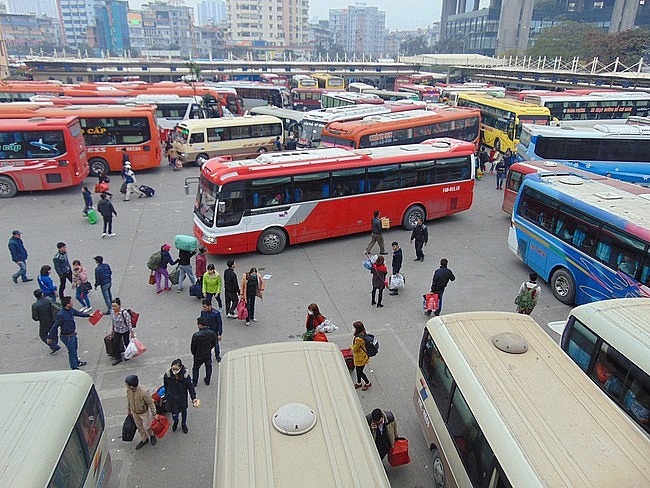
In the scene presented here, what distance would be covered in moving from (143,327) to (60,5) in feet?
649

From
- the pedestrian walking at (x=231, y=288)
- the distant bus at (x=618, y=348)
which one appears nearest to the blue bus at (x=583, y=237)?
the distant bus at (x=618, y=348)

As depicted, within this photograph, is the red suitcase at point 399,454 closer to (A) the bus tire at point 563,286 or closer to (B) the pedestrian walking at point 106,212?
(A) the bus tire at point 563,286

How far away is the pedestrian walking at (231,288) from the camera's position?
920 centimetres

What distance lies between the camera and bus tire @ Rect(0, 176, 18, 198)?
1733 cm

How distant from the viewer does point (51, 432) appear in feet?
13.9

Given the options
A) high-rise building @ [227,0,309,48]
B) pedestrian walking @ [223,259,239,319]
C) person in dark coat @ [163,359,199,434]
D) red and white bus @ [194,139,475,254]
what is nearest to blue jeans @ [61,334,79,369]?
person in dark coat @ [163,359,199,434]

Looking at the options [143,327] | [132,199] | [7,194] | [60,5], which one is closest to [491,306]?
[143,327]

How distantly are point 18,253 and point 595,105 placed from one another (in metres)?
32.7

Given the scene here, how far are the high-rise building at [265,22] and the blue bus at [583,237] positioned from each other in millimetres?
139437

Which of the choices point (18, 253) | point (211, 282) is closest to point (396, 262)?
point (211, 282)

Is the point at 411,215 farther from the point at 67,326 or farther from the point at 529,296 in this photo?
the point at 67,326

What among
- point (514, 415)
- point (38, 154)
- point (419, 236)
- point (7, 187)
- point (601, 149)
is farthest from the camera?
point (601, 149)

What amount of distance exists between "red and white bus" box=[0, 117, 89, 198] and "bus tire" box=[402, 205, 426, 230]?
40.6ft

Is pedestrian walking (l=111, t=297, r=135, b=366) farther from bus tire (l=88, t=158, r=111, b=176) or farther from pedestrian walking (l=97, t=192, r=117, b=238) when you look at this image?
bus tire (l=88, t=158, r=111, b=176)
